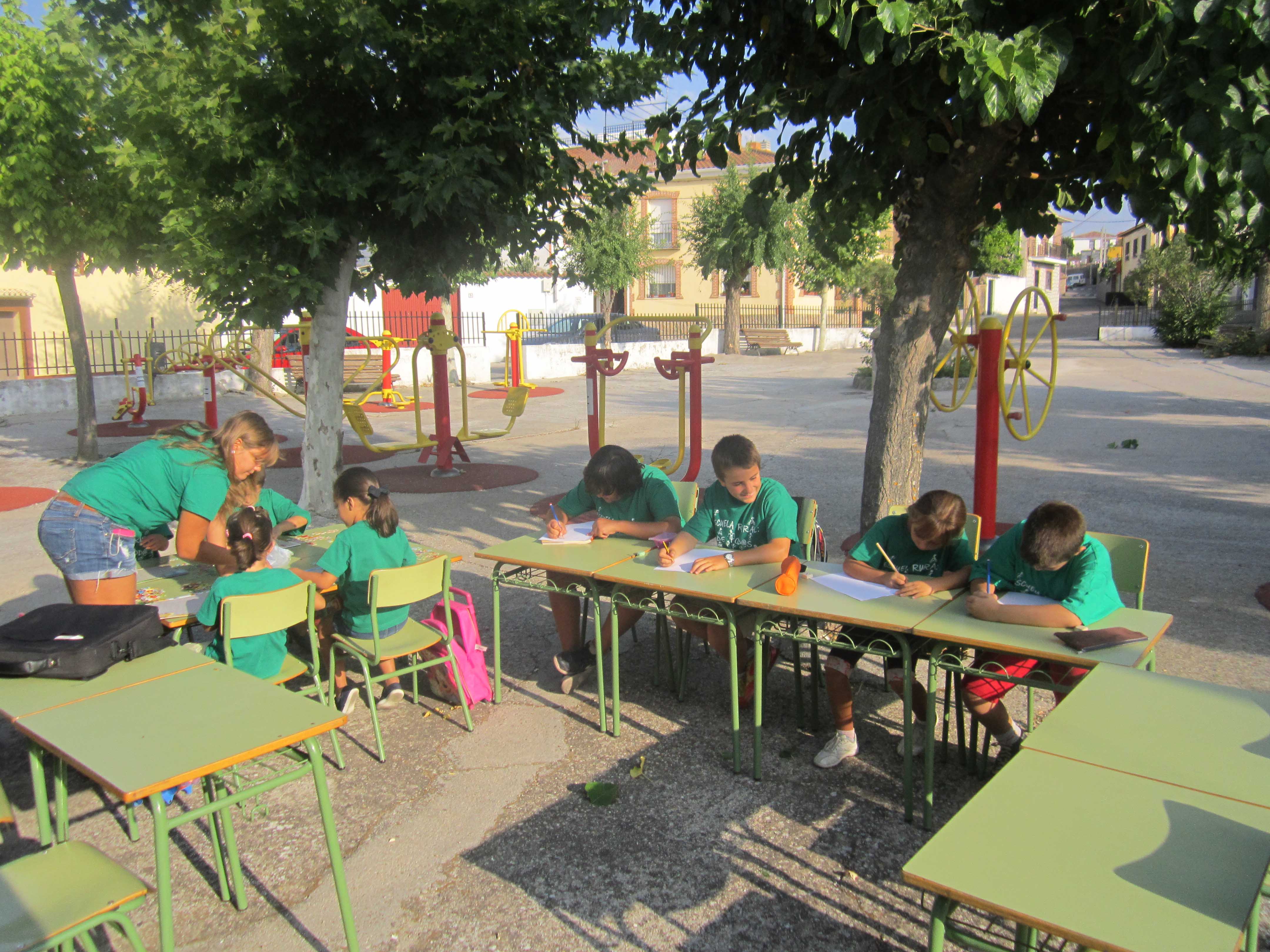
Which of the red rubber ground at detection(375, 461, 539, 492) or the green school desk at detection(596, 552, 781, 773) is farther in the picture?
the red rubber ground at detection(375, 461, 539, 492)

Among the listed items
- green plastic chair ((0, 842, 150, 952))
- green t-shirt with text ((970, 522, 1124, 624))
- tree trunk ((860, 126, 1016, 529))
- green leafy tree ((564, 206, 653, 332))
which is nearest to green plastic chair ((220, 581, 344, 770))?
green plastic chair ((0, 842, 150, 952))

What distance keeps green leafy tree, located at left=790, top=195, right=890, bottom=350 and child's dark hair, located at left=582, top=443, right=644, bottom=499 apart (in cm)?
266

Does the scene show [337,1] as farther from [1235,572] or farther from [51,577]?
[1235,572]

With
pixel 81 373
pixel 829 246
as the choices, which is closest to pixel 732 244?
pixel 81 373

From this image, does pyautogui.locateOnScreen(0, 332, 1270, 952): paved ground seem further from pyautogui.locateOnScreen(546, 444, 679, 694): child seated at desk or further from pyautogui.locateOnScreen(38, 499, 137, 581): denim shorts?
pyautogui.locateOnScreen(38, 499, 137, 581): denim shorts

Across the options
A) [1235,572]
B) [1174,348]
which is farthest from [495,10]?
[1174,348]

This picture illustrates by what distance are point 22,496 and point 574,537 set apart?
780 centimetres

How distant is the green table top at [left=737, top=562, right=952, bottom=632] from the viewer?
3.26m

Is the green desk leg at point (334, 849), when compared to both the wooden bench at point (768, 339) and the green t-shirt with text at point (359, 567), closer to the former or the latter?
the green t-shirt with text at point (359, 567)

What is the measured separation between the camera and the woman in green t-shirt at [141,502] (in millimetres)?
3875

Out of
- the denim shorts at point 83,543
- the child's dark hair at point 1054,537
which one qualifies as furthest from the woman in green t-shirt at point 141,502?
the child's dark hair at point 1054,537

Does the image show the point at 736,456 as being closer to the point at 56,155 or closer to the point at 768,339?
the point at 56,155

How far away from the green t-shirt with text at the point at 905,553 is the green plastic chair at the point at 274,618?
2.26m

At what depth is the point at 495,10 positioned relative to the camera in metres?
6.61
